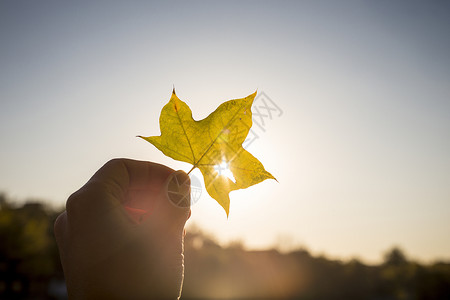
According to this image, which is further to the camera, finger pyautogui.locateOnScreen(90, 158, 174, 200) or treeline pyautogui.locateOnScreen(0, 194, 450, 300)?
treeline pyautogui.locateOnScreen(0, 194, 450, 300)

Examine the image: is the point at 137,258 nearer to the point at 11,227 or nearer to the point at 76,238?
the point at 76,238

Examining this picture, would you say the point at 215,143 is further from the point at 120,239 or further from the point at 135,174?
the point at 120,239

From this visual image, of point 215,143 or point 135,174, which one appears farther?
point 215,143

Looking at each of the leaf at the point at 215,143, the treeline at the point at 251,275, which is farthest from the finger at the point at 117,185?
the treeline at the point at 251,275

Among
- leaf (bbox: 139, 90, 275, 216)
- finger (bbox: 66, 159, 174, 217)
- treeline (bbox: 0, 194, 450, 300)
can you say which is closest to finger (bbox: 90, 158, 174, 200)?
finger (bbox: 66, 159, 174, 217)

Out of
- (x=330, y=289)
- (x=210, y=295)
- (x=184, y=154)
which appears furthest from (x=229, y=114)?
(x=330, y=289)

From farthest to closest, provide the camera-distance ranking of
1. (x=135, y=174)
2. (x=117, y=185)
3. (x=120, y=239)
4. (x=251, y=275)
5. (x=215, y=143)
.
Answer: (x=251, y=275)
(x=215, y=143)
(x=135, y=174)
(x=117, y=185)
(x=120, y=239)

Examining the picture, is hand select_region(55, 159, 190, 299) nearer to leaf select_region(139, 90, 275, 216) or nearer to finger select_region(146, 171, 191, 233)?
finger select_region(146, 171, 191, 233)

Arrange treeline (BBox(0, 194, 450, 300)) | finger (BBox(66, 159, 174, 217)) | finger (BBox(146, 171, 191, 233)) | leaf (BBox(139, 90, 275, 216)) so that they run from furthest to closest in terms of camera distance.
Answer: treeline (BBox(0, 194, 450, 300)) < leaf (BBox(139, 90, 275, 216)) < finger (BBox(146, 171, 191, 233)) < finger (BBox(66, 159, 174, 217))

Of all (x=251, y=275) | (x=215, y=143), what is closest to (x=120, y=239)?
(x=215, y=143)
